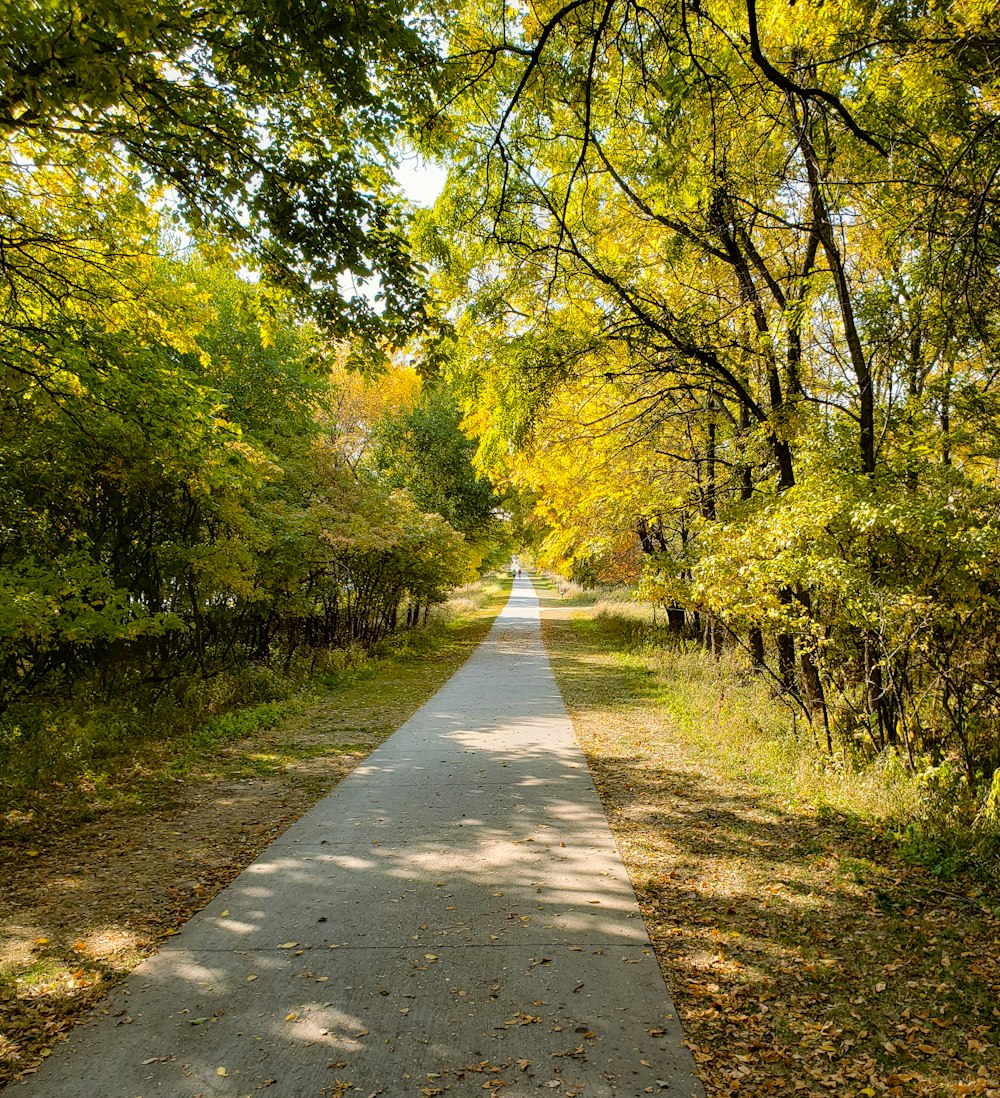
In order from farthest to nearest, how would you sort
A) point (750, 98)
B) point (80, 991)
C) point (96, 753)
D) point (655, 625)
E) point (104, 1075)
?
point (655, 625) < point (96, 753) < point (750, 98) < point (80, 991) < point (104, 1075)

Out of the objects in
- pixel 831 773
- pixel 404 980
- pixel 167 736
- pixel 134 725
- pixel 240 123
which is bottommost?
pixel 167 736

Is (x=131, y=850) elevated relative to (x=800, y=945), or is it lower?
lower

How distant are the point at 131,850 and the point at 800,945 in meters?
4.58

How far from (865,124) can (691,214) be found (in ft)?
7.12

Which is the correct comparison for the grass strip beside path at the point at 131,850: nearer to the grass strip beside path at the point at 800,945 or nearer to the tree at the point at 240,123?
the grass strip beside path at the point at 800,945

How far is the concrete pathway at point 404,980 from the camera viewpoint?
8.68 feet

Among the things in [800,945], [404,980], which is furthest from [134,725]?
[800,945]

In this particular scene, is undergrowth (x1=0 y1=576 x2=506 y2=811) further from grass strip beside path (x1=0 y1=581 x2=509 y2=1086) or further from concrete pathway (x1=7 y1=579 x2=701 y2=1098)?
concrete pathway (x1=7 y1=579 x2=701 y2=1098)

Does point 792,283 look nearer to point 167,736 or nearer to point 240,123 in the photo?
point 240,123

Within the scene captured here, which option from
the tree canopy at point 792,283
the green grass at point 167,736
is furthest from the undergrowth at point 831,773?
the green grass at point 167,736

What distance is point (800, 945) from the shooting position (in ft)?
11.9

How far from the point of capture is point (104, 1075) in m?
2.64

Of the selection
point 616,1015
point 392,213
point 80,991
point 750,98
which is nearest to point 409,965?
point 616,1015

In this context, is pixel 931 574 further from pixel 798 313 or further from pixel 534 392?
pixel 534 392
